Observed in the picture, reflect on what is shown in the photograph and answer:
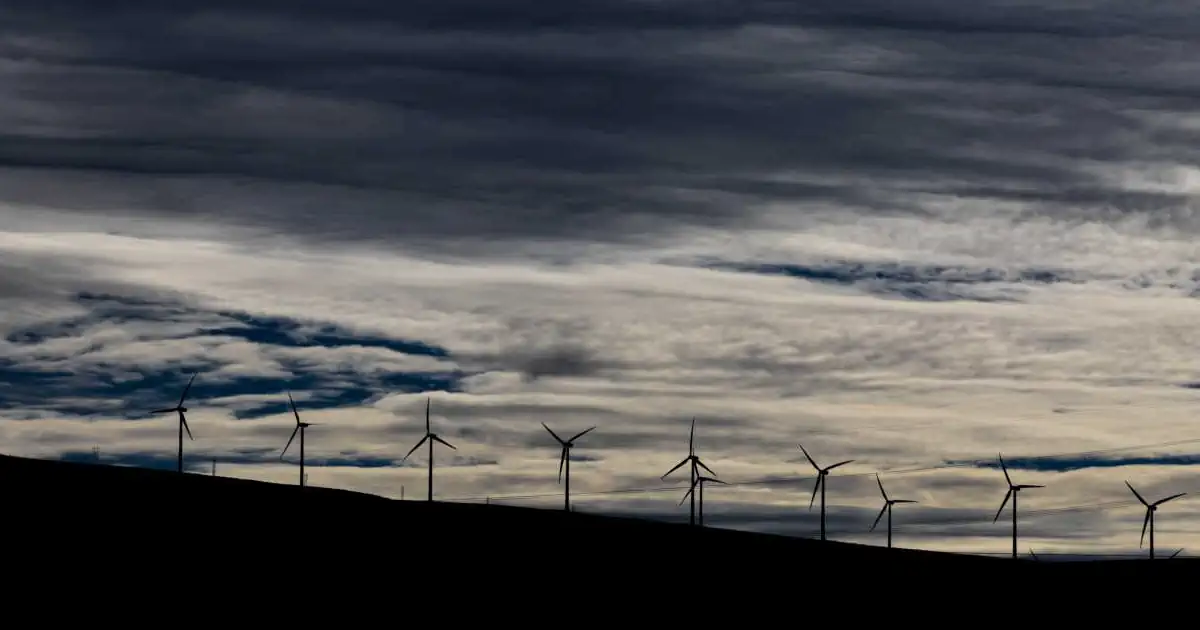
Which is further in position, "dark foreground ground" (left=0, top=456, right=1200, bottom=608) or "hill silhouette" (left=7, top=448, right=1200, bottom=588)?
"hill silhouette" (left=7, top=448, right=1200, bottom=588)

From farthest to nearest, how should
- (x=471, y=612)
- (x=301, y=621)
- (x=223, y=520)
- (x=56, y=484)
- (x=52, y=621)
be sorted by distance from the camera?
1. (x=56, y=484)
2. (x=223, y=520)
3. (x=471, y=612)
4. (x=301, y=621)
5. (x=52, y=621)

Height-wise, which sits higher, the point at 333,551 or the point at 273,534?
the point at 273,534

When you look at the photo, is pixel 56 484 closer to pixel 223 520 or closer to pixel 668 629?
pixel 223 520

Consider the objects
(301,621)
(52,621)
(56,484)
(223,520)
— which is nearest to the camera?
(52,621)

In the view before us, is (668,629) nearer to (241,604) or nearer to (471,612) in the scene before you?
(471,612)

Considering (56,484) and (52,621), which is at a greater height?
(56,484)

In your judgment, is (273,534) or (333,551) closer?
(333,551)

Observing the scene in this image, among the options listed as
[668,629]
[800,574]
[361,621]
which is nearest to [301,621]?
[361,621]

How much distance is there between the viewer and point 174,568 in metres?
148

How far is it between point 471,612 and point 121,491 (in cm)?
5628

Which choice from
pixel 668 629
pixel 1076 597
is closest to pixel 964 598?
pixel 1076 597

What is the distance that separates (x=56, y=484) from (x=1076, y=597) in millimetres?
114147

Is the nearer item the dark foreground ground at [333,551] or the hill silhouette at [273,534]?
the dark foreground ground at [333,551]

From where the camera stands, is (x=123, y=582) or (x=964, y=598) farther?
(x=964, y=598)
